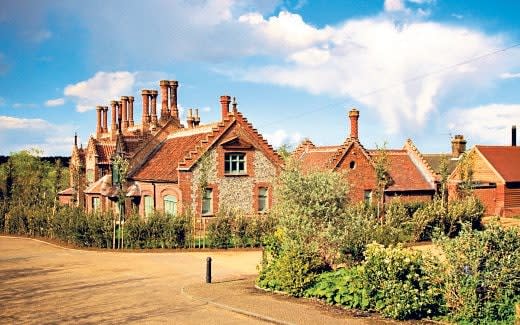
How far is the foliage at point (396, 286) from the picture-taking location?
548 inches

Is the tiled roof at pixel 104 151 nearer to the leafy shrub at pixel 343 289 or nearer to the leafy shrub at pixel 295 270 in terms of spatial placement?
the leafy shrub at pixel 295 270

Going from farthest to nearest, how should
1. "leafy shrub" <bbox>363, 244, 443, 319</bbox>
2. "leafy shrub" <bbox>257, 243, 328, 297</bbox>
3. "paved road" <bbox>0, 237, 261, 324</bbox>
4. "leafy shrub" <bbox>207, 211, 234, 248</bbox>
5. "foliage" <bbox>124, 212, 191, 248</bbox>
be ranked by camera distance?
"leafy shrub" <bbox>207, 211, 234, 248</bbox> → "foliage" <bbox>124, 212, 191, 248</bbox> → "leafy shrub" <bbox>257, 243, 328, 297</bbox> → "paved road" <bbox>0, 237, 261, 324</bbox> → "leafy shrub" <bbox>363, 244, 443, 319</bbox>

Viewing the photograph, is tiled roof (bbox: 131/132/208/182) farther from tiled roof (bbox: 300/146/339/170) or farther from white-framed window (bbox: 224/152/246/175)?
tiled roof (bbox: 300/146/339/170)

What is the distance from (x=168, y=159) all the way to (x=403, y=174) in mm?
19454

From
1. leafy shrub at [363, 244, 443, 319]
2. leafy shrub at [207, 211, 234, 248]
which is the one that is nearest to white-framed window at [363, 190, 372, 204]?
leafy shrub at [207, 211, 234, 248]

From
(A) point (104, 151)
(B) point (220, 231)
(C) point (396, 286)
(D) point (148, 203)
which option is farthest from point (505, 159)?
(C) point (396, 286)

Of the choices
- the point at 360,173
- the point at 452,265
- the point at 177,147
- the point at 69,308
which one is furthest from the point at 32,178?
the point at 452,265

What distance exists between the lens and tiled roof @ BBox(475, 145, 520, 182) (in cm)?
4638

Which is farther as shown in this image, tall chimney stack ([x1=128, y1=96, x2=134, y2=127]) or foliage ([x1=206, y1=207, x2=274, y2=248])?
tall chimney stack ([x1=128, y1=96, x2=134, y2=127])

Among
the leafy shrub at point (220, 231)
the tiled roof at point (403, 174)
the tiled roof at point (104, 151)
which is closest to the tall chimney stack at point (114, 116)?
the tiled roof at point (104, 151)

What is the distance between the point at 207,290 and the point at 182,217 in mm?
11719

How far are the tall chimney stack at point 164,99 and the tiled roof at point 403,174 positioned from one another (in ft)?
59.9

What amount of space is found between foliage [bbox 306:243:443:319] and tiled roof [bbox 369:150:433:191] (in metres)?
28.4

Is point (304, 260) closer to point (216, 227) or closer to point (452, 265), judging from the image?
point (452, 265)
